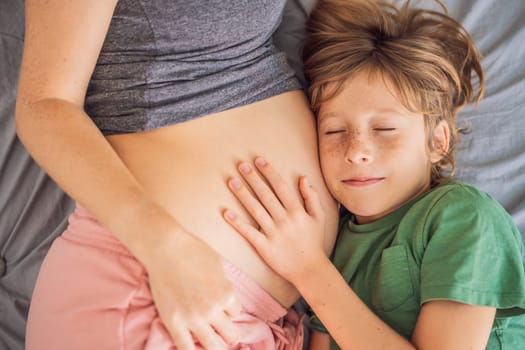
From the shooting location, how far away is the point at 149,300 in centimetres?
88

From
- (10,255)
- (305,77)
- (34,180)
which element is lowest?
(10,255)

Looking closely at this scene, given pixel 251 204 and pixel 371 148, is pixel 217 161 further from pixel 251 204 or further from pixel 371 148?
pixel 371 148

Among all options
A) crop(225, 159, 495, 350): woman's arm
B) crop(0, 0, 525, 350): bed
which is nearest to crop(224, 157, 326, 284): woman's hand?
crop(225, 159, 495, 350): woman's arm

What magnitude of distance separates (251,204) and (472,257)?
14.3 inches

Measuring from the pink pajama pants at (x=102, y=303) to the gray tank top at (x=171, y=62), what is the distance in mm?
198

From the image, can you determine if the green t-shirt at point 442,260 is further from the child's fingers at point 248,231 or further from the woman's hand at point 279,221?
the child's fingers at point 248,231

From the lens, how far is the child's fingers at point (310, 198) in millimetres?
1005

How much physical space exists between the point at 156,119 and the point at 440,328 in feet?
1.85

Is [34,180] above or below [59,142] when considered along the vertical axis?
below

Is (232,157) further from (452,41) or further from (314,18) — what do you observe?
(452,41)

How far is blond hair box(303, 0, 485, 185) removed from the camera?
104 centimetres

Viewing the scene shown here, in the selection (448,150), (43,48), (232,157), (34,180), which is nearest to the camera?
(43,48)

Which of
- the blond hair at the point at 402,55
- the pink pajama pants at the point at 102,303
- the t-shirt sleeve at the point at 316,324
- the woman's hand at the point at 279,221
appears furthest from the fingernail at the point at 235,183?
the t-shirt sleeve at the point at 316,324

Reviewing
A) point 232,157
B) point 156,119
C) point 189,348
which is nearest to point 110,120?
point 156,119
